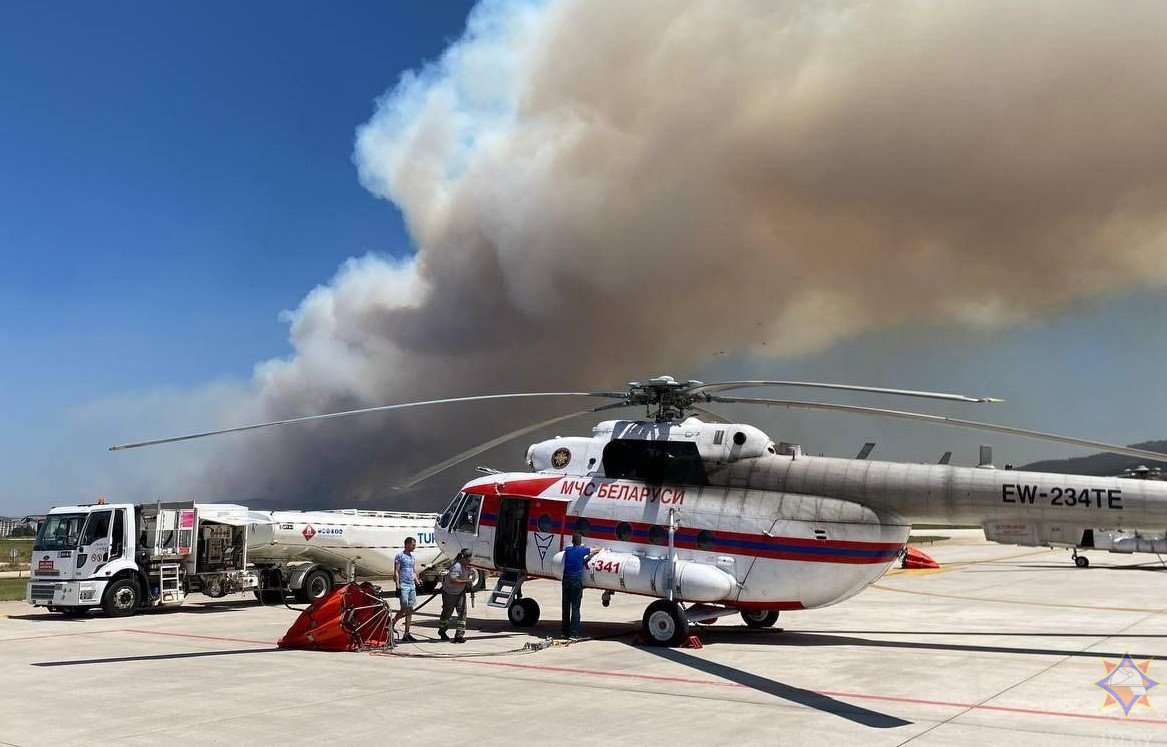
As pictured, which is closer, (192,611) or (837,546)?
(837,546)

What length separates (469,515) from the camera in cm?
1727

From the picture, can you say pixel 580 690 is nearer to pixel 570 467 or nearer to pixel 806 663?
pixel 806 663

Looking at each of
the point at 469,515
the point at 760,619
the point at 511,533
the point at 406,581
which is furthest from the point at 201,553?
the point at 760,619

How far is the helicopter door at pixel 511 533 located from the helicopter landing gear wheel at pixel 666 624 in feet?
9.95

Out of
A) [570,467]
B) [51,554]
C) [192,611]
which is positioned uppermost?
[570,467]

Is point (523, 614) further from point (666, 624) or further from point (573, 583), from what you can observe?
point (666, 624)

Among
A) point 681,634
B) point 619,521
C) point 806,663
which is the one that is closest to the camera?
point 806,663

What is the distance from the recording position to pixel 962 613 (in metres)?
19.9

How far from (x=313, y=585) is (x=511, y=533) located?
797 centimetres

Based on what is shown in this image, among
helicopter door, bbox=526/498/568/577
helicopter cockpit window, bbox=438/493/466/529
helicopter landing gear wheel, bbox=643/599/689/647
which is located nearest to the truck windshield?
helicopter cockpit window, bbox=438/493/466/529

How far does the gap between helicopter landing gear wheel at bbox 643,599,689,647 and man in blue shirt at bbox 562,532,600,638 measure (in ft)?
4.33

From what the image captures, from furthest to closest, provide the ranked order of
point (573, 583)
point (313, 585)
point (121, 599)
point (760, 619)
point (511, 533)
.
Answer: point (313, 585) → point (121, 599) → point (511, 533) → point (760, 619) → point (573, 583)

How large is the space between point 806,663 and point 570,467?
576 centimetres

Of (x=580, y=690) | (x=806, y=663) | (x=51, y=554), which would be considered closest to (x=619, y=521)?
(x=806, y=663)
